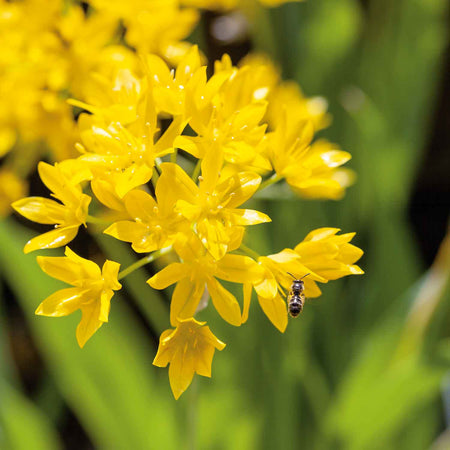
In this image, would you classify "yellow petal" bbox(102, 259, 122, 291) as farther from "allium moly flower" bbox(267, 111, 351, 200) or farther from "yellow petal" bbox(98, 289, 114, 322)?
"allium moly flower" bbox(267, 111, 351, 200)

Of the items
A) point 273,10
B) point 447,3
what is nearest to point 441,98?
point 447,3

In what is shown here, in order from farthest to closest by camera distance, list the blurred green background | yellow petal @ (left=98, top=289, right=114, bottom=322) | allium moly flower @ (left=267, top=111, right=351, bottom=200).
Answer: the blurred green background → allium moly flower @ (left=267, top=111, right=351, bottom=200) → yellow petal @ (left=98, top=289, right=114, bottom=322)

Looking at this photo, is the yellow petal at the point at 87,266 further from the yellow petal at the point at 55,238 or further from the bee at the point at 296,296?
the bee at the point at 296,296

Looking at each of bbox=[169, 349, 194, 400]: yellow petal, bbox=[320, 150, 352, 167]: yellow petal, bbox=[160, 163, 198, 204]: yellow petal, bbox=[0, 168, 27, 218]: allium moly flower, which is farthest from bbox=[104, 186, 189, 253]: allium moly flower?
bbox=[0, 168, 27, 218]: allium moly flower

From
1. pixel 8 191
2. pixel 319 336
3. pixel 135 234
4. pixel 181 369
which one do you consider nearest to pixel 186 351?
pixel 181 369

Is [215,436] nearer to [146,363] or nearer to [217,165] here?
[146,363]

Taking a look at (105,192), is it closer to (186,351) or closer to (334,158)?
(186,351)
